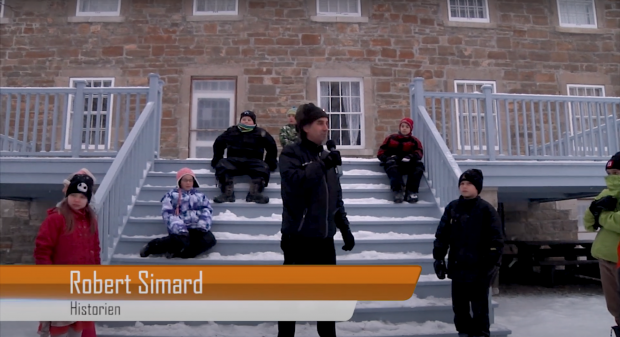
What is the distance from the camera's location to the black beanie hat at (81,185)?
310 centimetres

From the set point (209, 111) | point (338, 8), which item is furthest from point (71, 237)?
point (338, 8)

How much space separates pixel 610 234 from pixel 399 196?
237 cm

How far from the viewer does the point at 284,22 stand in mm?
9812

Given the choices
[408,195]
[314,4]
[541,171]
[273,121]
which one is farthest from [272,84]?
[541,171]

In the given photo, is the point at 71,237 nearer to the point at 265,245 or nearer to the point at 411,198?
the point at 265,245

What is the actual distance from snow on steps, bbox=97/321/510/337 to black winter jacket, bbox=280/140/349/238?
1327 millimetres

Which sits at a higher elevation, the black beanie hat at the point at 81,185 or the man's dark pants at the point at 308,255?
the black beanie hat at the point at 81,185

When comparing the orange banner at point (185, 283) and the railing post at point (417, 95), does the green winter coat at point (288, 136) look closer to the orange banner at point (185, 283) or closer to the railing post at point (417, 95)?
the railing post at point (417, 95)

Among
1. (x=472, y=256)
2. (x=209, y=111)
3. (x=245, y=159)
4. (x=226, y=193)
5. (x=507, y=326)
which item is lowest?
(x=507, y=326)

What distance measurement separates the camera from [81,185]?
10.2 ft

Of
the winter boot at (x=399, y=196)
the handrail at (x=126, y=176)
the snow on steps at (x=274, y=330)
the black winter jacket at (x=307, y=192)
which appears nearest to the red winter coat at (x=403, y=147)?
the winter boot at (x=399, y=196)

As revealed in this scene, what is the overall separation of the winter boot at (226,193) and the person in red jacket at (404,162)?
2007mm

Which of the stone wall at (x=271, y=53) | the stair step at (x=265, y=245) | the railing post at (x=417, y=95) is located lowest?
the stair step at (x=265, y=245)

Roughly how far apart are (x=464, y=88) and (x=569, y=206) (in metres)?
3.45
